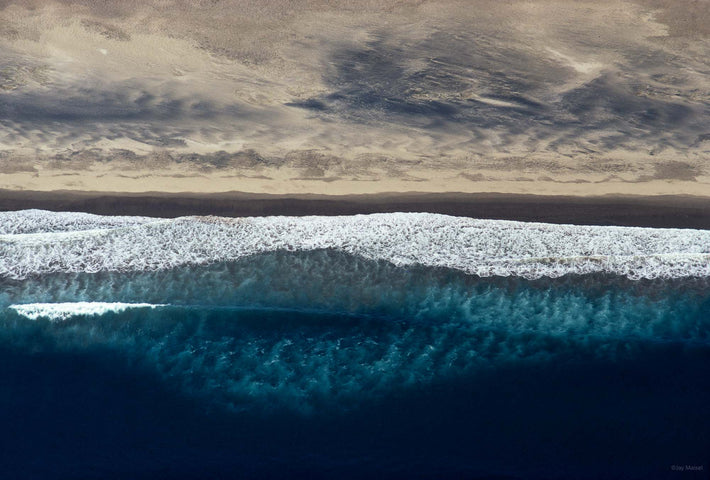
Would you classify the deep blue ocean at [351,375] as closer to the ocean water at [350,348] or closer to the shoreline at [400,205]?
the ocean water at [350,348]

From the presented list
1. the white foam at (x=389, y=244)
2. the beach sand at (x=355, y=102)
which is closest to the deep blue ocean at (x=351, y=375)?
the white foam at (x=389, y=244)

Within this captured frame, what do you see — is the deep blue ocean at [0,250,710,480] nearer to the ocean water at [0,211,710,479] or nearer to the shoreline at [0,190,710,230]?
the ocean water at [0,211,710,479]

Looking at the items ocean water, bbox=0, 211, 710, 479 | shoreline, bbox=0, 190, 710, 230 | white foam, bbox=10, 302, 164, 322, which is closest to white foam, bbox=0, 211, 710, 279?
ocean water, bbox=0, 211, 710, 479

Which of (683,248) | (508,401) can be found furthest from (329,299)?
(683,248)

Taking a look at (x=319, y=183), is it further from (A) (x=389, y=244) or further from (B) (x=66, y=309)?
(B) (x=66, y=309)

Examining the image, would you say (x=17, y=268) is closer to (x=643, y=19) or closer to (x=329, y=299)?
(x=329, y=299)
